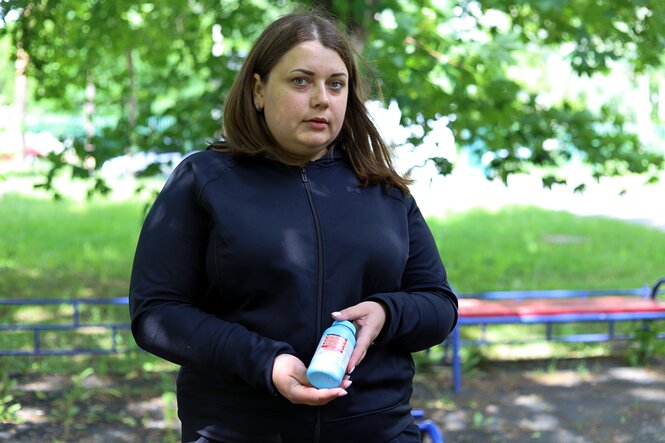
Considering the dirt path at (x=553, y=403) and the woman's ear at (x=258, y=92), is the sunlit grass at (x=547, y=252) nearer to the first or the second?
the dirt path at (x=553, y=403)

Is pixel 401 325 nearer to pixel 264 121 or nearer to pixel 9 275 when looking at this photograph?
pixel 264 121

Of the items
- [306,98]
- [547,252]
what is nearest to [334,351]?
[306,98]

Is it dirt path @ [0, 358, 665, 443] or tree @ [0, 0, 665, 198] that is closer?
dirt path @ [0, 358, 665, 443]

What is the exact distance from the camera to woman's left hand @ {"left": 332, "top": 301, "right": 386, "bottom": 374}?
5.75 feet

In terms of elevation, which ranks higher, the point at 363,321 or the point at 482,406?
the point at 363,321

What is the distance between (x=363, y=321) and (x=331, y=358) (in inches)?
6.8

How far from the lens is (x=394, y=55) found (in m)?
5.54

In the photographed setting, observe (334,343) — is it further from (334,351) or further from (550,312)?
(550,312)

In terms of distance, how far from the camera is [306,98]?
188 centimetres

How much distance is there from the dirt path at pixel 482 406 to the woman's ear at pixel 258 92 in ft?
10.6

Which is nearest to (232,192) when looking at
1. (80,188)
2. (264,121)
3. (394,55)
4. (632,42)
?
(264,121)

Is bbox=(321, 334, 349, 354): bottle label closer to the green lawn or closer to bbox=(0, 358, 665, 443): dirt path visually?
bbox=(0, 358, 665, 443): dirt path

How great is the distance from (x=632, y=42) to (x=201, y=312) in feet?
17.0

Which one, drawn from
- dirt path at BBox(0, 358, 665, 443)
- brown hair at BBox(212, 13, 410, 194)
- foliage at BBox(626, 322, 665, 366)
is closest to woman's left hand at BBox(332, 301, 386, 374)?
brown hair at BBox(212, 13, 410, 194)
